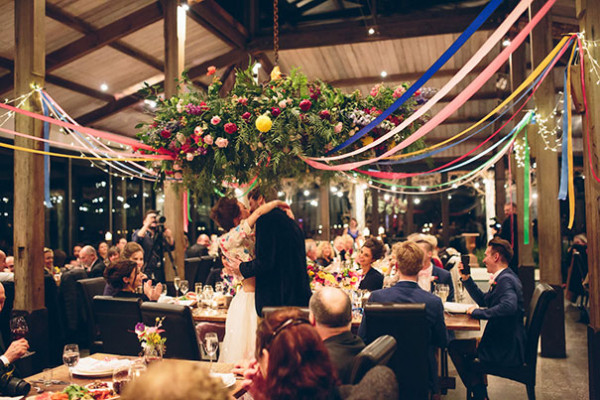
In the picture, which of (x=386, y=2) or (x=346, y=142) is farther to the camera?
(x=386, y=2)

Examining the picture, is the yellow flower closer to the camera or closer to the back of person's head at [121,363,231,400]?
the camera

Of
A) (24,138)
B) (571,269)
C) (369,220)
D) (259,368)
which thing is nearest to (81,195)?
(24,138)

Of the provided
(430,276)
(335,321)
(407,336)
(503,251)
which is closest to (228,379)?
(335,321)

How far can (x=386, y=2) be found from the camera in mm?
9367

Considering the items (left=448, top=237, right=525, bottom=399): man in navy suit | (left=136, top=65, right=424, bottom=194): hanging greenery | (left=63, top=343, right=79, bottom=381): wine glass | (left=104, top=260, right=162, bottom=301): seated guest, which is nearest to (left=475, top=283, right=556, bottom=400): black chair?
(left=448, top=237, right=525, bottom=399): man in navy suit

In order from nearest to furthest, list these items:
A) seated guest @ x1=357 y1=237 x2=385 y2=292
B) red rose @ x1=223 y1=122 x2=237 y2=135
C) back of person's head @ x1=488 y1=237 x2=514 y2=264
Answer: red rose @ x1=223 y1=122 x2=237 y2=135, back of person's head @ x1=488 y1=237 x2=514 y2=264, seated guest @ x1=357 y1=237 x2=385 y2=292

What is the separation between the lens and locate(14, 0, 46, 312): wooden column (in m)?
4.09

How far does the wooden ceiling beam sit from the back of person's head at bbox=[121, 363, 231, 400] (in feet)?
20.4

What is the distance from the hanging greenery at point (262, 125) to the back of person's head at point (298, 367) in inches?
74.4

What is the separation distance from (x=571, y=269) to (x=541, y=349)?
2.52 m

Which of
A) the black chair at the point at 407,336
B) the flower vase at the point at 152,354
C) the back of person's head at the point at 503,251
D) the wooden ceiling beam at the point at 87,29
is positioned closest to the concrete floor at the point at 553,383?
the back of person's head at the point at 503,251

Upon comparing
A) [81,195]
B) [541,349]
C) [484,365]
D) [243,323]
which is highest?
[81,195]

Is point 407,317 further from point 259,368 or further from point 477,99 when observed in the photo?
point 477,99

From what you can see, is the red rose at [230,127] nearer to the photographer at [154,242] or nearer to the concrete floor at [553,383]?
the concrete floor at [553,383]
